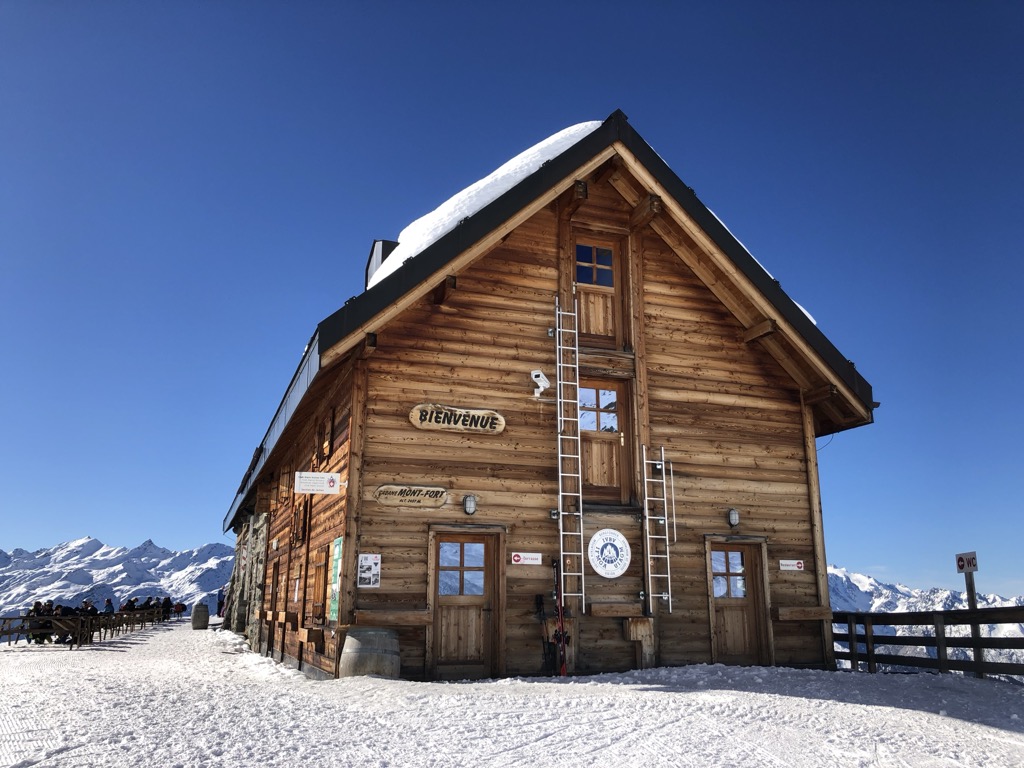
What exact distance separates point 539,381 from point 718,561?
4565 mm

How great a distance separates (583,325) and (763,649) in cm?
641

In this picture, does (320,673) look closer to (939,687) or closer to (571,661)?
(571,661)

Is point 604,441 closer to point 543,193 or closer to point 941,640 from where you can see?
point 543,193

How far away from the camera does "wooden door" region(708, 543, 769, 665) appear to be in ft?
46.9

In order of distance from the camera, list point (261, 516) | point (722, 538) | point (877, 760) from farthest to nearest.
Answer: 1. point (261, 516)
2. point (722, 538)
3. point (877, 760)

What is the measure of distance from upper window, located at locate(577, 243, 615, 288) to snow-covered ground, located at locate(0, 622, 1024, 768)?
22.6 ft

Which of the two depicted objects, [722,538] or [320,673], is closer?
[320,673]

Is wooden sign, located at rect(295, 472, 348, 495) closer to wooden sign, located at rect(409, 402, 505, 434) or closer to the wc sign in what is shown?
wooden sign, located at rect(409, 402, 505, 434)

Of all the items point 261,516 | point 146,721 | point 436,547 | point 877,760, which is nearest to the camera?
Result: point 877,760

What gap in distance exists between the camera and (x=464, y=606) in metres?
12.8

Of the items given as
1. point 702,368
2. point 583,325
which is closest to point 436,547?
point 583,325

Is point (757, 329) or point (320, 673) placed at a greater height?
point (757, 329)

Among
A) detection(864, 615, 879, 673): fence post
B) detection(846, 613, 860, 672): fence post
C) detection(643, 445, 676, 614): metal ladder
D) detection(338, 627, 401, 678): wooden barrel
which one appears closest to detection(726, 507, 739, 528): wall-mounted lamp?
detection(643, 445, 676, 614): metal ladder

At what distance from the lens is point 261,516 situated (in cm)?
2794
